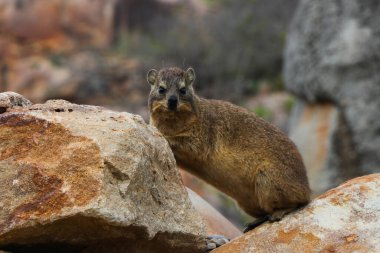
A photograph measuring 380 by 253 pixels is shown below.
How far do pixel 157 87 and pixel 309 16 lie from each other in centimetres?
708

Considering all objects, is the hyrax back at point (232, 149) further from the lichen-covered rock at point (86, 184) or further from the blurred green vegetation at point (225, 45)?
the blurred green vegetation at point (225, 45)

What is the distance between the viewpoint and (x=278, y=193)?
7586 millimetres

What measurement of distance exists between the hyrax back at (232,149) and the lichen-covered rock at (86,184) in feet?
5.29

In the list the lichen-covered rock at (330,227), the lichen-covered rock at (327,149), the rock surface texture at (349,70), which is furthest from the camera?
the lichen-covered rock at (327,149)

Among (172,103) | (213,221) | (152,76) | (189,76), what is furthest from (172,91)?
(213,221)

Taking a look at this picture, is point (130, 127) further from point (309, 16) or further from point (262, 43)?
point (262, 43)

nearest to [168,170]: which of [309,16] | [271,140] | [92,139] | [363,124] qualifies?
[92,139]

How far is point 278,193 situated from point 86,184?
290cm

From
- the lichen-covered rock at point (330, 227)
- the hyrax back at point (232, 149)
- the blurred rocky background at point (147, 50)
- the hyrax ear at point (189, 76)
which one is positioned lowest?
the lichen-covered rock at point (330, 227)

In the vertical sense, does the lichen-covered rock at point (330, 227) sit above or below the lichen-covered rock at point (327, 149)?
below

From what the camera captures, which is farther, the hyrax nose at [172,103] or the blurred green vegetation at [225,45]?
the blurred green vegetation at [225,45]

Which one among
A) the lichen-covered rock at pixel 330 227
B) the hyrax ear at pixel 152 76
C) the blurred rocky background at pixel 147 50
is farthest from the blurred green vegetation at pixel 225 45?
the lichen-covered rock at pixel 330 227

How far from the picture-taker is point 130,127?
Answer: 5.95 m

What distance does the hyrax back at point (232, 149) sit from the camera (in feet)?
25.1
